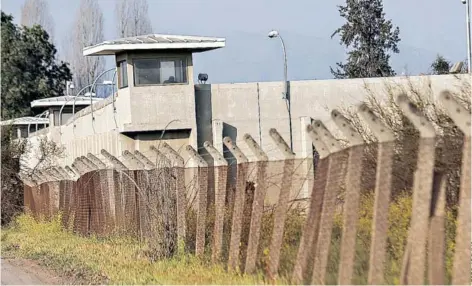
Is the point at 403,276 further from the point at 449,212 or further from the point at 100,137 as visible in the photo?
the point at 100,137

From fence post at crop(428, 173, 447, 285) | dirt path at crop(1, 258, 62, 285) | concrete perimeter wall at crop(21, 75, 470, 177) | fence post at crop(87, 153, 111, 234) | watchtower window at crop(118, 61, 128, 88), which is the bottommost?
dirt path at crop(1, 258, 62, 285)

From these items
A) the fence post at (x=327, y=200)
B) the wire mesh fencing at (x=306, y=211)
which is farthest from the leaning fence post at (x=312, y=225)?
the fence post at (x=327, y=200)

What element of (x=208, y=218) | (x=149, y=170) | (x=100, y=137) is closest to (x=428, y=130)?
(x=208, y=218)

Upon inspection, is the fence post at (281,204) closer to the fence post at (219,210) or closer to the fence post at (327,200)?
the fence post at (327,200)

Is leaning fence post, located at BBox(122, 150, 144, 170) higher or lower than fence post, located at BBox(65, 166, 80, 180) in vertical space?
higher

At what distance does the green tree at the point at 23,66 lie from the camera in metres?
71.3

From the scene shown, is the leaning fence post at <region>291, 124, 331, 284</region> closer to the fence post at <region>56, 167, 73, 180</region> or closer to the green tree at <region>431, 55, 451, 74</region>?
the fence post at <region>56, 167, 73, 180</region>

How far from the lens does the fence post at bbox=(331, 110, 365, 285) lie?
9.84 metres

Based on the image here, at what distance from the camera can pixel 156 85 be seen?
35594mm

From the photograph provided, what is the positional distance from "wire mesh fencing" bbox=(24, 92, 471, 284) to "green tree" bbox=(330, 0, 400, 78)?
4301 cm

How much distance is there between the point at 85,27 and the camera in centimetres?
8406

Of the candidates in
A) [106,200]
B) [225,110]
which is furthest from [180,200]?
[225,110]

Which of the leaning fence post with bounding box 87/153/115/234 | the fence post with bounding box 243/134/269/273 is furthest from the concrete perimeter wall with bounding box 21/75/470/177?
the fence post with bounding box 243/134/269/273

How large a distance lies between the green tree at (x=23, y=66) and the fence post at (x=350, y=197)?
62.0 meters
